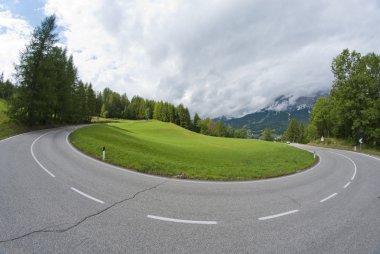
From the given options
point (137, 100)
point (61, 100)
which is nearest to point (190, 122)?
point (137, 100)

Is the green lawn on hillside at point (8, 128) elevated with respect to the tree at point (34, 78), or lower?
lower

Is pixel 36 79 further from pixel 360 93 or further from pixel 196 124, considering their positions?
pixel 196 124

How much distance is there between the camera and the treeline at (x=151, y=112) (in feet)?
378

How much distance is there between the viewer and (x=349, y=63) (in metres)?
41.6

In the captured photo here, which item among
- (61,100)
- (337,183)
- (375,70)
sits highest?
(375,70)

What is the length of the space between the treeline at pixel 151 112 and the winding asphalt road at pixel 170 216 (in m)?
105

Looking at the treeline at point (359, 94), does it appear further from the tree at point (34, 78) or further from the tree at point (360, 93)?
the tree at point (34, 78)

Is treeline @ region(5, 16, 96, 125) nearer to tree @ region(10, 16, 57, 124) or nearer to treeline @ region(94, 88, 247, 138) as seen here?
tree @ region(10, 16, 57, 124)

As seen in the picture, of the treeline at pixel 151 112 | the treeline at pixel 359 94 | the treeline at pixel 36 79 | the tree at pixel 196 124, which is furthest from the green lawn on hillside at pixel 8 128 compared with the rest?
the tree at pixel 196 124

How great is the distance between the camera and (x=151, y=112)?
127m

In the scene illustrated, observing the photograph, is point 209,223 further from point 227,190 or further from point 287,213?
point 227,190

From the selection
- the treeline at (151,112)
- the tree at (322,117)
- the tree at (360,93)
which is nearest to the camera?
the tree at (360,93)

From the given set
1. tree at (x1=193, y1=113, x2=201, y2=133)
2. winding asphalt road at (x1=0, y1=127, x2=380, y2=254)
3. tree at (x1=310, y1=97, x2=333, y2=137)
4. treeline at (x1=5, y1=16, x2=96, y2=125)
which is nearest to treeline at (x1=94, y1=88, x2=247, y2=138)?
tree at (x1=193, y1=113, x2=201, y2=133)

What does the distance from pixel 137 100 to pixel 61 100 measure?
9576 cm
